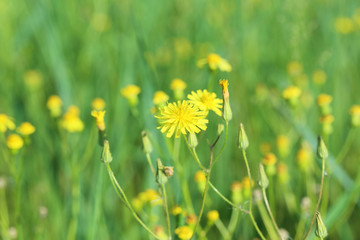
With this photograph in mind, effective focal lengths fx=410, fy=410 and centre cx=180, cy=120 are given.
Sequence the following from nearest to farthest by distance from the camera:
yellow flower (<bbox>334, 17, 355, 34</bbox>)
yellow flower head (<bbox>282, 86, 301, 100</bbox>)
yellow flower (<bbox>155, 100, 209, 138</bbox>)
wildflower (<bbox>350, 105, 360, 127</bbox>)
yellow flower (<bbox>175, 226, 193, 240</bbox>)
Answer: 1. yellow flower (<bbox>155, 100, 209, 138</bbox>)
2. yellow flower (<bbox>175, 226, 193, 240</bbox>)
3. wildflower (<bbox>350, 105, 360, 127</bbox>)
4. yellow flower head (<bbox>282, 86, 301, 100</bbox>)
5. yellow flower (<bbox>334, 17, 355, 34</bbox>)

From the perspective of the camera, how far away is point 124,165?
179 centimetres

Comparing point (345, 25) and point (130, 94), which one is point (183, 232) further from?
point (345, 25)

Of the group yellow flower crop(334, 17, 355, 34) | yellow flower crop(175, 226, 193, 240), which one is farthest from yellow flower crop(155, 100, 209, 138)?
yellow flower crop(334, 17, 355, 34)

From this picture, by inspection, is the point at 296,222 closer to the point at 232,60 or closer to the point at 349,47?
the point at 232,60

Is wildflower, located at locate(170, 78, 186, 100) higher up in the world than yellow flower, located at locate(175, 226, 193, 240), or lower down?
higher up

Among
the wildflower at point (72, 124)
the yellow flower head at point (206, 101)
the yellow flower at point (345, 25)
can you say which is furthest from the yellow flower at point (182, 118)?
the yellow flower at point (345, 25)

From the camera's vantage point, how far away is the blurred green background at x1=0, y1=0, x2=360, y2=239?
1.52 meters

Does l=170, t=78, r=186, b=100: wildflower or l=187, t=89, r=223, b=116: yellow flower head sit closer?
l=187, t=89, r=223, b=116: yellow flower head

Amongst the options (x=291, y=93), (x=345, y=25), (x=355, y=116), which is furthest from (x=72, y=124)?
(x=345, y=25)

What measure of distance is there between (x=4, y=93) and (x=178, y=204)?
138cm

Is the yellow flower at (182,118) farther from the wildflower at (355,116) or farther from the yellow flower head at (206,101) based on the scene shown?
the wildflower at (355,116)

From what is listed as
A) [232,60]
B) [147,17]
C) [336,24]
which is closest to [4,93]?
[147,17]

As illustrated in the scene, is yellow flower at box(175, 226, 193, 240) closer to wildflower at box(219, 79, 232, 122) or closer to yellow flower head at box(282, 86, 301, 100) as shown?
wildflower at box(219, 79, 232, 122)

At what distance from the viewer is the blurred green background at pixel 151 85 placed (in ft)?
4.98
